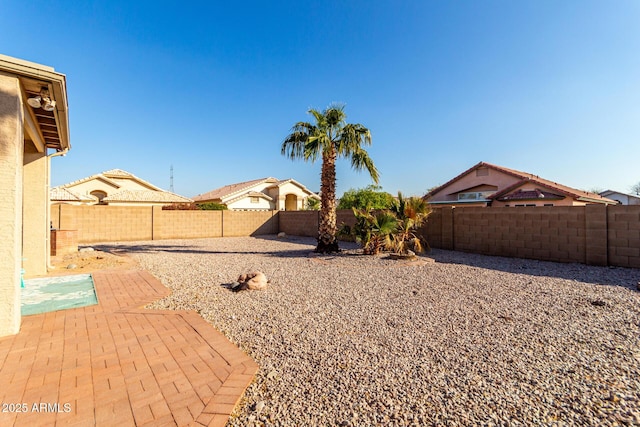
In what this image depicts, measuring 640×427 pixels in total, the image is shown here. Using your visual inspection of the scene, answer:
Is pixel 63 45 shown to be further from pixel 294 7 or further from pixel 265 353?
pixel 265 353

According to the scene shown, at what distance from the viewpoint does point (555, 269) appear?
875 centimetres

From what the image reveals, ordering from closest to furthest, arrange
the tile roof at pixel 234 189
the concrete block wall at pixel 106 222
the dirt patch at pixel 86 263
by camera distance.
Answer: the dirt patch at pixel 86 263
the concrete block wall at pixel 106 222
the tile roof at pixel 234 189

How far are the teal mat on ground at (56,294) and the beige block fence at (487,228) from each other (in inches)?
446

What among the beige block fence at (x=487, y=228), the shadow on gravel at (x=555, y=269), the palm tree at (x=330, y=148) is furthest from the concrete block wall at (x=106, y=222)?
the shadow on gravel at (x=555, y=269)

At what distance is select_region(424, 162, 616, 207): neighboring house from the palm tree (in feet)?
43.8

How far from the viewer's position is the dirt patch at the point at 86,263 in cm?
891

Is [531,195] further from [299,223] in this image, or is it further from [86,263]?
[86,263]

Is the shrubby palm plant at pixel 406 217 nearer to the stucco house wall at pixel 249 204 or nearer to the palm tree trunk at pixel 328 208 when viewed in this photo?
the palm tree trunk at pixel 328 208

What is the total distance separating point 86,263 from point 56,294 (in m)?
4.52

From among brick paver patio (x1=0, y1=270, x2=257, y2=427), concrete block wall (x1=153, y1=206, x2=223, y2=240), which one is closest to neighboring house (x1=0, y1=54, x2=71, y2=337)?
brick paver patio (x1=0, y1=270, x2=257, y2=427)

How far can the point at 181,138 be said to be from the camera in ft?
71.9

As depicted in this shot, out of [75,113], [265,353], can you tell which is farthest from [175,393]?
[75,113]

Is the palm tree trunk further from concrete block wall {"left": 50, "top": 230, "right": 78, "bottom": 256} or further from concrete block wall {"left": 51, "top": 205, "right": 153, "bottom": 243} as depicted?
concrete block wall {"left": 51, "top": 205, "right": 153, "bottom": 243}

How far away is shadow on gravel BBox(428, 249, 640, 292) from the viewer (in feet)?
24.1
